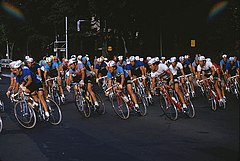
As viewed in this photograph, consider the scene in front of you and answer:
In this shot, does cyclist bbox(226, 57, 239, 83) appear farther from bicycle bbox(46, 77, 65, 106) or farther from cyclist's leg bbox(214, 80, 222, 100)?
bicycle bbox(46, 77, 65, 106)

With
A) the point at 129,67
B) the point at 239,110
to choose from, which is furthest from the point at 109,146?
the point at 239,110

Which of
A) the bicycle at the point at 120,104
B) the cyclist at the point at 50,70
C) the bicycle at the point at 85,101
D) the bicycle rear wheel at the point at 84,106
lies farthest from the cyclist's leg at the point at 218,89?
the cyclist at the point at 50,70

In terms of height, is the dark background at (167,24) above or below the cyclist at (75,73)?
above

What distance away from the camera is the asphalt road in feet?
25.3

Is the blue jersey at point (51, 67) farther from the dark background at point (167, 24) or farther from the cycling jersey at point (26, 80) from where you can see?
the dark background at point (167, 24)

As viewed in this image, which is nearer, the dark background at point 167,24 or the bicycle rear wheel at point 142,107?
the bicycle rear wheel at point 142,107

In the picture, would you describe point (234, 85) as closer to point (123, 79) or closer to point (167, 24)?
point (123, 79)

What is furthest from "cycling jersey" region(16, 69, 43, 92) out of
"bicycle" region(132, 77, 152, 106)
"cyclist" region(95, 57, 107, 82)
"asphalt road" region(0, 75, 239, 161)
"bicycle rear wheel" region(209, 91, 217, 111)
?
"cyclist" region(95, 57, 107, 82)

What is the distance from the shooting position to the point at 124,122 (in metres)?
12.1

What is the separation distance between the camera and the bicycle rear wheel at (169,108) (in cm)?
1223

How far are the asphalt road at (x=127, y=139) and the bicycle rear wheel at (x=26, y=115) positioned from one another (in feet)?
0.57

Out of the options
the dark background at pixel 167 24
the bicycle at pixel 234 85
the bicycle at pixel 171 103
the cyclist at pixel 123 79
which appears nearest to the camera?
the bicycle at pixel 171 103

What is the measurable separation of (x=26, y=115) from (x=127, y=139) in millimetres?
3226

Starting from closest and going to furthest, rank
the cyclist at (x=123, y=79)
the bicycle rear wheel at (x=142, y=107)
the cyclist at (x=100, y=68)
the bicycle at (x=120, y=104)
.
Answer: the bicycle at (x=120, y=104), the cyclist at (x=123, y=79), the bicycle rear wheel at (x=142, y=107), the cyclist at (x=100, y=68)
